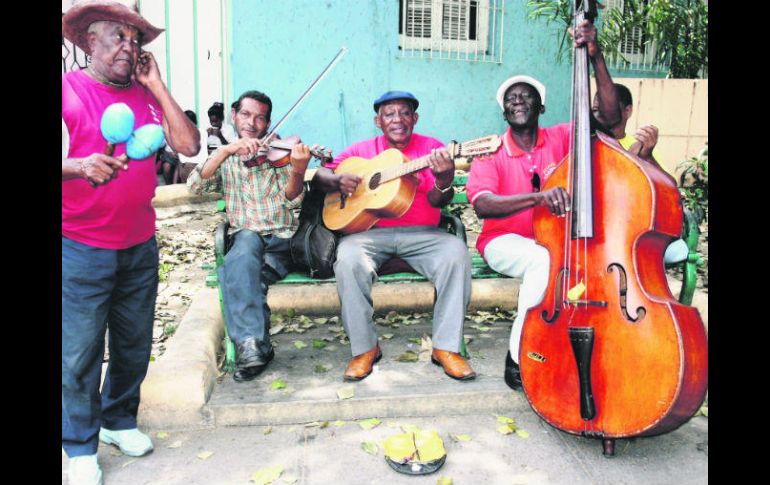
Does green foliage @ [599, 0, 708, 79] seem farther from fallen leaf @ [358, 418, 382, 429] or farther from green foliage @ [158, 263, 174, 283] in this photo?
fallen leaf @ [358, 418, 382, 429]

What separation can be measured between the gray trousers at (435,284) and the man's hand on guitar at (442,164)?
358mm

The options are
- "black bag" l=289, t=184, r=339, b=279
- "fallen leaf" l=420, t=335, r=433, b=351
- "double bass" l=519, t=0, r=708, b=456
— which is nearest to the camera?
"double bass" l=519, t=0, r=708, b=456

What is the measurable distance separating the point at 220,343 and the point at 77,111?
1.81 m

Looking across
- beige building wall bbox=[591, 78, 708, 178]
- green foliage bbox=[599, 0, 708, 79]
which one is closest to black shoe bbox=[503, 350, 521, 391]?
Result: beige building wall bbox=[591, 78, 708, 178]

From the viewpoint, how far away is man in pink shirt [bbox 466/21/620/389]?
3201mm

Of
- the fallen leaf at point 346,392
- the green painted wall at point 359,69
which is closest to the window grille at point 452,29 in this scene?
the green painted wall at point 359,69

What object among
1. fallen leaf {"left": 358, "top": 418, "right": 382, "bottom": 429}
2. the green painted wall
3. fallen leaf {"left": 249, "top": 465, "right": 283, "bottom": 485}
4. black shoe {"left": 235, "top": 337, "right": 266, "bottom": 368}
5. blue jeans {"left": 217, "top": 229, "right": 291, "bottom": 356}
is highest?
the green painted wall

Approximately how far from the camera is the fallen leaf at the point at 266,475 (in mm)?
2648

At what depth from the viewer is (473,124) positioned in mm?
8398

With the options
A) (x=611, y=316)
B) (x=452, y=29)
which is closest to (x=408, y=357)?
Result: (x=611, y=316)

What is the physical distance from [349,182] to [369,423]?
54.6 inches

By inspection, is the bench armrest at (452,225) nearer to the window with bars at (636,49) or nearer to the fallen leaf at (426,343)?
the fallen leaf at (426,343)

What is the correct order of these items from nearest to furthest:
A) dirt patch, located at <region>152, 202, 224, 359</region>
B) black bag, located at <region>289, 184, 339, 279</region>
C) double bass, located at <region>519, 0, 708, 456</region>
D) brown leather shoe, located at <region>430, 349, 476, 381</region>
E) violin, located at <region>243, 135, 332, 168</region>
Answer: double bass, located at <region>519, 0, 708, 456</region>
brown leather shoe, located at <region>430, 349, 476, 381</region>
black bag, located at <region>289, 184, 339, 279</region>
violin, located at <region>243, 135, 332, 168</region>
dirt patch, located at <region>152, 202, 224, 359</region>
